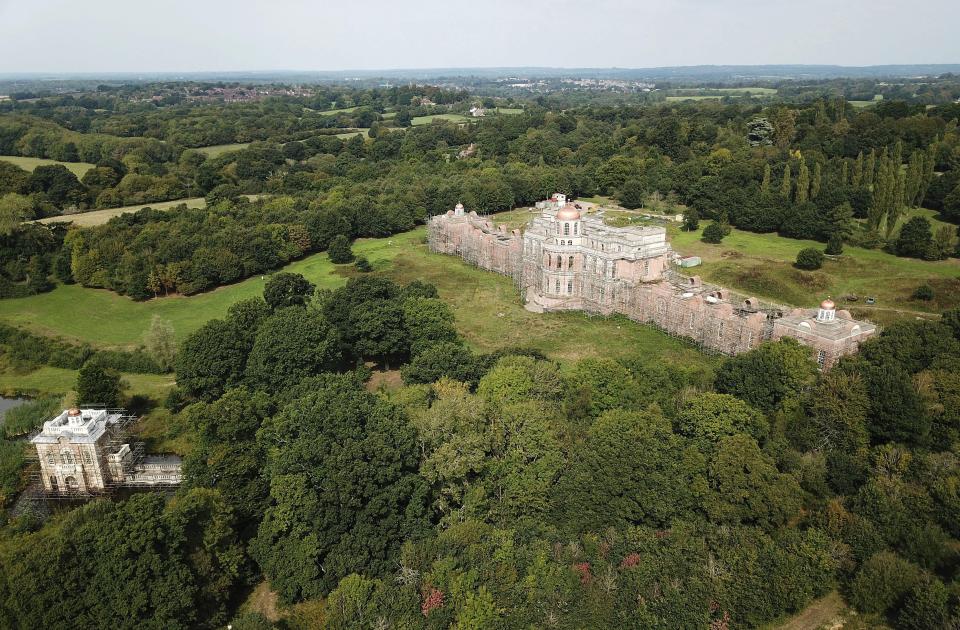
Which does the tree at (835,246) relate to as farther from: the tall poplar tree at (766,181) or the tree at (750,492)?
the tree at (750,492)

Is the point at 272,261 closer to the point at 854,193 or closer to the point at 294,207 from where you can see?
the point at 294,207

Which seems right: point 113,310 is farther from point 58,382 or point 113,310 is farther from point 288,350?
point 288,350

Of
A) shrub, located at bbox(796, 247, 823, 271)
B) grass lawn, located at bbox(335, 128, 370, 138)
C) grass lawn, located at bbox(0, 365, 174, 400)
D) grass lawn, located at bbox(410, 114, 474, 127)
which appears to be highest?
grass lawn, located at bbox(410, 114, 474, 127)

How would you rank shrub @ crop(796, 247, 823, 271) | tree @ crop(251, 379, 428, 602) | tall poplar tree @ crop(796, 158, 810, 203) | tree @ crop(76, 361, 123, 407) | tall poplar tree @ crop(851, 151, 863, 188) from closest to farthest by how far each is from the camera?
tree @ crop(251, 379, 428, 602)
tree @ crop(76, 361, 123, 407)
shrub @ crop(796, 247, 823, 271)
tall poplar tree @ crop(796, 158, 810, 203)
tall poplar tree @ crop(851, 151, 863, 188)

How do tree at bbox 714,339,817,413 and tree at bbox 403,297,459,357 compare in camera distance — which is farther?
tree at bbox 403,297,459,357

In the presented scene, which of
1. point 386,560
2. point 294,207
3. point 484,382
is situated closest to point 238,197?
point 294,207

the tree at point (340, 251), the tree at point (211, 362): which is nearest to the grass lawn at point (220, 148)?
the tree at point (340, 251)

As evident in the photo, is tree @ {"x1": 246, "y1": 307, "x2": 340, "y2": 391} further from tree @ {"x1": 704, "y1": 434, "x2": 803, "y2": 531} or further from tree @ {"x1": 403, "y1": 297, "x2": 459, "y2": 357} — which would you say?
tree @ {"x1": 704, "y1": 434, "x2": 803, "y2": 531}

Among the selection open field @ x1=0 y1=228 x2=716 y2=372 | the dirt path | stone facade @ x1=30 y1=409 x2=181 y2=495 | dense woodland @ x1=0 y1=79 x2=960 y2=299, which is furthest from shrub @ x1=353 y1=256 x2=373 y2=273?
the dirt path
